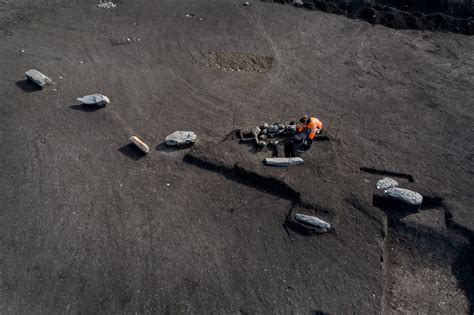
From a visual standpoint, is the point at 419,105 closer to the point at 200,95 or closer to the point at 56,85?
the point at 200,95

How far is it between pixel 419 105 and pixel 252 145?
805 centimetres

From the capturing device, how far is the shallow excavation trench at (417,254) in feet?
31.4

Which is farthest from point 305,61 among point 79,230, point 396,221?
point 79,230

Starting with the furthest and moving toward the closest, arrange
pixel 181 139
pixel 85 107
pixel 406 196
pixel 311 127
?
pixel 85 107
pixel 181 139
pixel 311 127
pixel 406 196

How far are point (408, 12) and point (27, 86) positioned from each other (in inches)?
833

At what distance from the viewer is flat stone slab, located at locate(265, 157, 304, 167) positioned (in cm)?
1191

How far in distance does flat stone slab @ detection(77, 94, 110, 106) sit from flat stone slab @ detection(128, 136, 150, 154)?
101 inches

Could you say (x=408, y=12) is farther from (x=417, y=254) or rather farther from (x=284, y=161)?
(x=417, y=254)

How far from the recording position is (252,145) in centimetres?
1282

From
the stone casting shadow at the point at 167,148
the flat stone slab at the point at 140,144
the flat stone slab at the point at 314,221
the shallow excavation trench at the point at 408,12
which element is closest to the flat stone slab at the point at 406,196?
the flat stone slab at the point at 314,221

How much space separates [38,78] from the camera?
15.0 meters

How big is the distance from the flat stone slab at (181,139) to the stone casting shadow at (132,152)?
1.03m

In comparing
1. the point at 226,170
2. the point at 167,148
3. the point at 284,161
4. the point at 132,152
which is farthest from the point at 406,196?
the point at 132,152

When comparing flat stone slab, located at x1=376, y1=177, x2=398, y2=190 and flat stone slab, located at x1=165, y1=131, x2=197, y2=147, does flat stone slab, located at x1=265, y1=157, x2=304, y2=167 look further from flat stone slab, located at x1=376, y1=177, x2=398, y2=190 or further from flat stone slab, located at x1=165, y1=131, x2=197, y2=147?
flat stone slab, located at x1=165, y1=131, x2=197, y2=147
